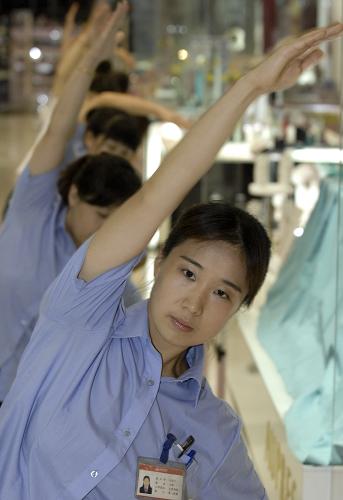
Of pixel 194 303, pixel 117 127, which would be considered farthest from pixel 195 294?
pixel 117 127

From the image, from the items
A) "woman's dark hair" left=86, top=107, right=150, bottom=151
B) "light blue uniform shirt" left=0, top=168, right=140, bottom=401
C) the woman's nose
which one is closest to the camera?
the woman's nose

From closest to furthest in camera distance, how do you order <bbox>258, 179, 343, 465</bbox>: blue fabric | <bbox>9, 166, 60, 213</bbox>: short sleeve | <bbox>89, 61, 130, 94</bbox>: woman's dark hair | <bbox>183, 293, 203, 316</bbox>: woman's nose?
<bbox>183, 293, 203, 316</bbox>: woman's nose < <bbox>258, 179, 343, 465</bbox>: blue fabric < <bbox>9, 166, 60, 213</bbox>: short sleeve < <bbox>89, 61, 130, 94</bbox>: woman's dark hair

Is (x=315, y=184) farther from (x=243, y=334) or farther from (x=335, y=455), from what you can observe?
(x=335, y=455)

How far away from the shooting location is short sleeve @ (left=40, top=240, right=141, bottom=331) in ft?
5.61

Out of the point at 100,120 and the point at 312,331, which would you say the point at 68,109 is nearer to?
the point at 312,331

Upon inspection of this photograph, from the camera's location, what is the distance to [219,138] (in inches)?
65.2

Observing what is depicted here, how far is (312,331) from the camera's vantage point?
10.2ft

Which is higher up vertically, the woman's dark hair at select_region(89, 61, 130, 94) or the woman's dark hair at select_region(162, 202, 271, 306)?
the woman's dark hair at select_region(89, 61, 130, 94)

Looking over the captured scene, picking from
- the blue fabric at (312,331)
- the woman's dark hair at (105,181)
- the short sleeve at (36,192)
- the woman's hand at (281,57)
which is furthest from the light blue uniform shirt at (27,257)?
the woman's hand at (281,57)

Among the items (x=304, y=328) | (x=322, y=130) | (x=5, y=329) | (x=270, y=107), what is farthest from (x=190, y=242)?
(x=270, y=107)

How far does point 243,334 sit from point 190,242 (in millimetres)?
2352

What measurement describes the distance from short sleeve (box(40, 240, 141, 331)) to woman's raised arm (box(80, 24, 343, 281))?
0.05 metres

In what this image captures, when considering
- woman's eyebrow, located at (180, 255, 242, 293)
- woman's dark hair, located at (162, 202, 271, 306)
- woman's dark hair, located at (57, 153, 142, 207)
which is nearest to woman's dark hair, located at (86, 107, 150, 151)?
woman's dark hair, located at (57, 153, 142, 207)

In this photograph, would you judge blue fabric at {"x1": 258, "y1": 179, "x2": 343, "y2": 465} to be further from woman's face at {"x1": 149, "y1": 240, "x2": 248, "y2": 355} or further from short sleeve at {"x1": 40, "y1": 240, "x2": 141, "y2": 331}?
short sleeve at {"x1": 40, "y1": 240, "x2": 141, "y2": 331}
